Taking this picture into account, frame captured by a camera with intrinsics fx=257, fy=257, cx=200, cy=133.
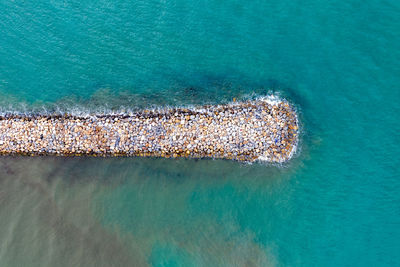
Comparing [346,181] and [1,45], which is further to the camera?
[1,45]

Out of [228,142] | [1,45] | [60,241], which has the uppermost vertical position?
[1,45]

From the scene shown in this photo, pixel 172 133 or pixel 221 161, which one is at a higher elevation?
pixel 172 133

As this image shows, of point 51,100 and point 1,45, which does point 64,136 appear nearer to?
point 51,100

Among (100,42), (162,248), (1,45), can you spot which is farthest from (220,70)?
(1,45)
